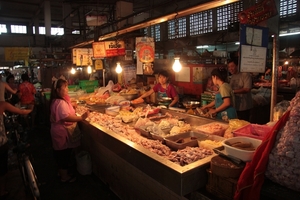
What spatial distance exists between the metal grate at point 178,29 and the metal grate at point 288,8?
595 cm

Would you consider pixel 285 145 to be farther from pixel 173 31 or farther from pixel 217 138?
pixel 173 31

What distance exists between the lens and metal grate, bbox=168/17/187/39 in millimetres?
15727

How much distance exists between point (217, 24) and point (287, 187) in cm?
1290

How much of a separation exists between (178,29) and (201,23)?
1.99m

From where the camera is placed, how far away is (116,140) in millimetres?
4164

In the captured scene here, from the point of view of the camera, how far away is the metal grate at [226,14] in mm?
12604

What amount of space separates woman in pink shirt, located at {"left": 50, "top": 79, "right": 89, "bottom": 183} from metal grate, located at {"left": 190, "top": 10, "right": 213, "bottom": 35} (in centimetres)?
1099

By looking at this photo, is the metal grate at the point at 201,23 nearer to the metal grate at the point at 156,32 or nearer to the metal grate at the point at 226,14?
the metal grate at the point at 226,14

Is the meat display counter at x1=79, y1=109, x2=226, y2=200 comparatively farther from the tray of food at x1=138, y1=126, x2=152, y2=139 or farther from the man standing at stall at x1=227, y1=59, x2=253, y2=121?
the man standing at stall at x1=227, y1=59, x2=253, y2=121

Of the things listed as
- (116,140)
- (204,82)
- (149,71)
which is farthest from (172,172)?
(204,82)

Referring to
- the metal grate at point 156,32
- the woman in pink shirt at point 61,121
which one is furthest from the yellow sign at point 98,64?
the metal grate at point 156,32

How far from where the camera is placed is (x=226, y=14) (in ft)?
43.1

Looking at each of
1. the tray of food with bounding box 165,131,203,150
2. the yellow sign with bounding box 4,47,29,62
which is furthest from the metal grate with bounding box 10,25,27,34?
the tray of food with bounding box 165,131,203,150

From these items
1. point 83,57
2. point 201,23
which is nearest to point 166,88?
point 83,57
